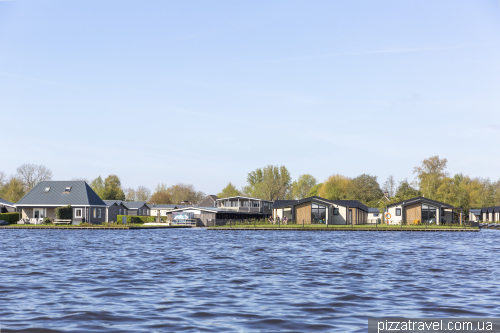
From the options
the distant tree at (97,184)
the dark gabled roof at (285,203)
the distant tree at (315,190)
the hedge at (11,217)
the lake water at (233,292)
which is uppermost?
the distant tree at (97,184)

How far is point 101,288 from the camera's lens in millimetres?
15406

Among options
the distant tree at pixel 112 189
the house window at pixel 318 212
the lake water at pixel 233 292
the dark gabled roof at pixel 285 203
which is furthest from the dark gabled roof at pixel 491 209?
the distant tree at pixel 112 189

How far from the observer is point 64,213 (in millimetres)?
71250

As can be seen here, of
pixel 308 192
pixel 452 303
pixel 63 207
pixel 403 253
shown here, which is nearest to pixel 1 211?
pixel 63 207

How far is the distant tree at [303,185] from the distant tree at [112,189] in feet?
166

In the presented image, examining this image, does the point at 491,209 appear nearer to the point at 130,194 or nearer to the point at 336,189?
the point at 336,189

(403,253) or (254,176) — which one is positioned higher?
(254,176)

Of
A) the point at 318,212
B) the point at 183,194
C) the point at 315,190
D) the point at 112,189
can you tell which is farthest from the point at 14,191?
the point at 315,190

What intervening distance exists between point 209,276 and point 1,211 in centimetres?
6972

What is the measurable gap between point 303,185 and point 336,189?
29.5 m

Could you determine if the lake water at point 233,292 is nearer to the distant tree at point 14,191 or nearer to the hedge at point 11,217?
the hedge at point 11,217

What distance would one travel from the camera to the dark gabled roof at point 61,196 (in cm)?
7431

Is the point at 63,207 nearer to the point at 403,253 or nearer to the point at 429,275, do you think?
the point at 403,253

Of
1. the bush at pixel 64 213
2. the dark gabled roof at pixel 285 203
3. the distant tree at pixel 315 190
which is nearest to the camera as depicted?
the bush at pixel 64 213
